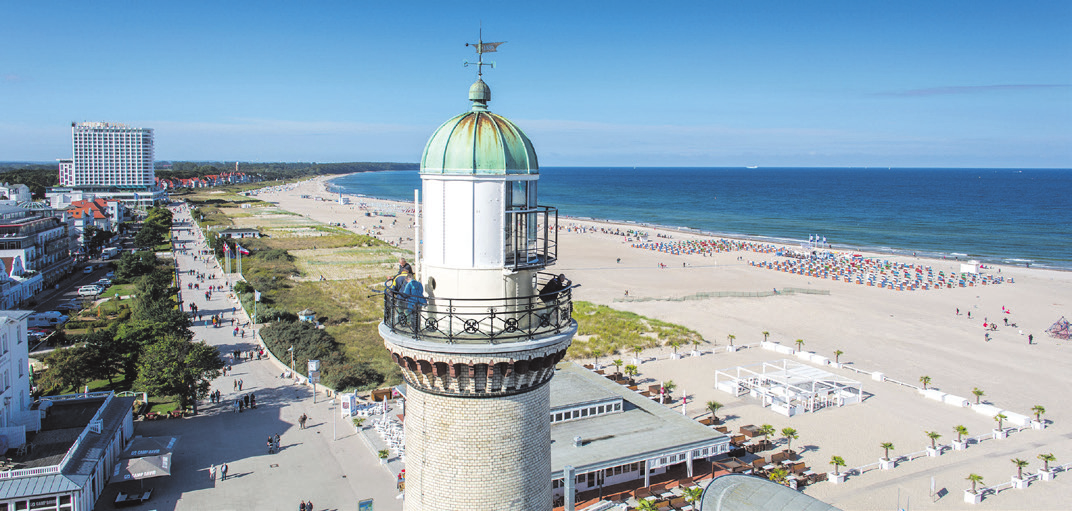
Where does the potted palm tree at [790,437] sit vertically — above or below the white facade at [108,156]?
A: below

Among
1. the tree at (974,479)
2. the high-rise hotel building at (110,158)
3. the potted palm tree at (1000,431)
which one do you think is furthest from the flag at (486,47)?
the high-rise hotel building at (110,158)

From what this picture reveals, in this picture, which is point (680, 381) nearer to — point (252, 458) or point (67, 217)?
point (252, 458)

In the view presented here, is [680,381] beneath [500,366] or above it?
beneath

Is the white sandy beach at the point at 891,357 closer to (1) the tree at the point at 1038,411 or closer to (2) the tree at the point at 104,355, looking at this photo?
(1) the tree at the point at 1038,411

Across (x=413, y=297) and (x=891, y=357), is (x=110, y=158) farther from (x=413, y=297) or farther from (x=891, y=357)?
(x=413, y=297)

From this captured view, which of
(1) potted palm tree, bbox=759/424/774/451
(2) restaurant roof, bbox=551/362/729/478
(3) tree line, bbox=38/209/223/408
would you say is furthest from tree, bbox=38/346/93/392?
(1) potted palm tree, bbox=759/424/774/451

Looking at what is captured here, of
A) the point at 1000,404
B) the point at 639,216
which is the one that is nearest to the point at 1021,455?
the point at 1000,404
